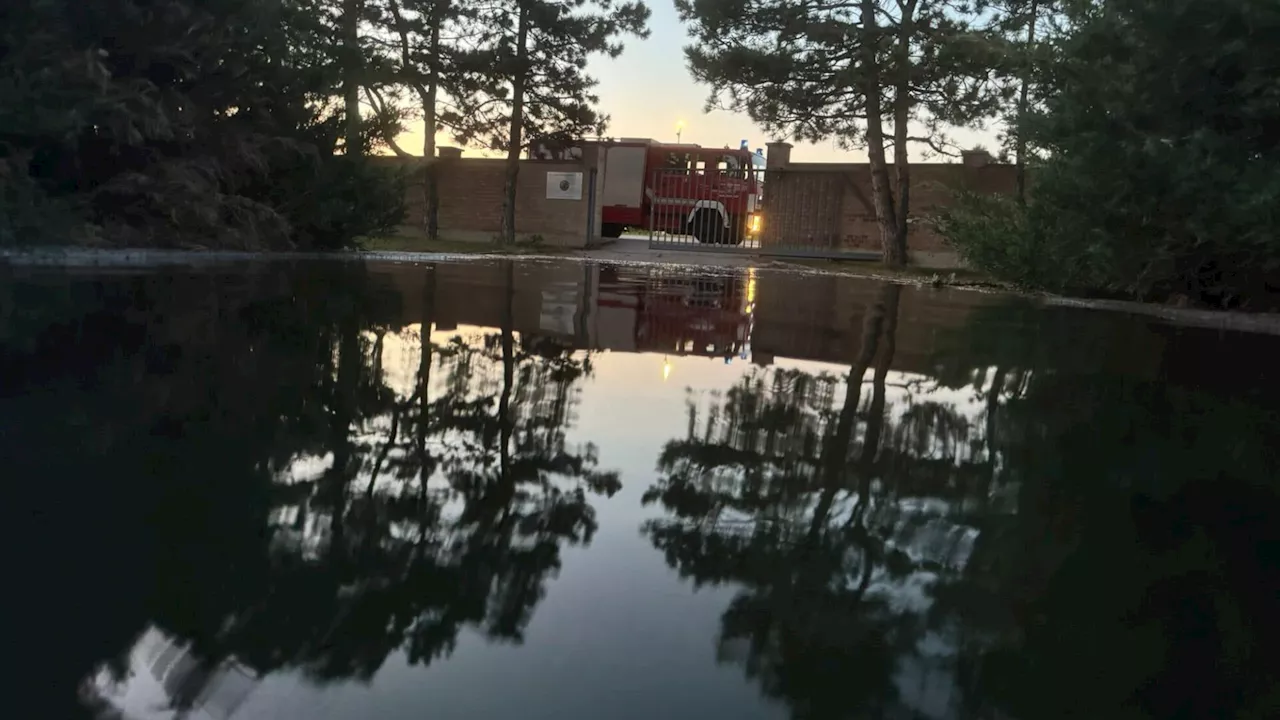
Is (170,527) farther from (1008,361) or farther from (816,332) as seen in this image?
(816,332)

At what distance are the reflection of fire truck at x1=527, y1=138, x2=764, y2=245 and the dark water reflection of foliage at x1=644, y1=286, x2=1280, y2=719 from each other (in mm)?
22239

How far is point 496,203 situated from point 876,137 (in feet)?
40.8

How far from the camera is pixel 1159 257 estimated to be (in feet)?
35.8

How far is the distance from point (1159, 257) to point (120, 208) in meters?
13.6

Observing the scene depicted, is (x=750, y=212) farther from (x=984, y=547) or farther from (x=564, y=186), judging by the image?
(x=984, y=547)

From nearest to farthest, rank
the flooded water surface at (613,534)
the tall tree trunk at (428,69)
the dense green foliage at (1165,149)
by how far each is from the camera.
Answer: the flooded water surface at (613,534) → the dense green foliage at (1165,149) → the tall tree trunk at (428,69)

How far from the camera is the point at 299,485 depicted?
3439 mm

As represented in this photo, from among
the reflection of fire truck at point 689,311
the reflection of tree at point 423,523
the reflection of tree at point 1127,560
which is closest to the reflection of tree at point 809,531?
the reflection of tree at point 1127,560

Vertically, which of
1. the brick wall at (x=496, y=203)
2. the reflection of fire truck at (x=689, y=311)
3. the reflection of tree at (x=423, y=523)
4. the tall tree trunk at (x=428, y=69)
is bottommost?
the reflection of tree at (x=423, y=523)

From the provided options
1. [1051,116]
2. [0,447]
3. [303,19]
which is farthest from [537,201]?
[0,447]

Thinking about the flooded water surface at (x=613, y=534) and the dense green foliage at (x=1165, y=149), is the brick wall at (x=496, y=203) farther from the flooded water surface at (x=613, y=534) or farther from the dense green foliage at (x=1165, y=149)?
the flooded water surface at (x=613, y=534)

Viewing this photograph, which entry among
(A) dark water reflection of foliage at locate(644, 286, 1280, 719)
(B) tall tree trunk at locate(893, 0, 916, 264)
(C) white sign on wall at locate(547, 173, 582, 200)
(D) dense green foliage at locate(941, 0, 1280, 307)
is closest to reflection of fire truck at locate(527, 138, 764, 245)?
(C) white sign on wall at locate(547, 173, 582, 200)

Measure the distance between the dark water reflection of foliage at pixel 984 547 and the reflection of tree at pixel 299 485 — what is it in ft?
2.08

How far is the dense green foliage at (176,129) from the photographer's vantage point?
11.5 metres
